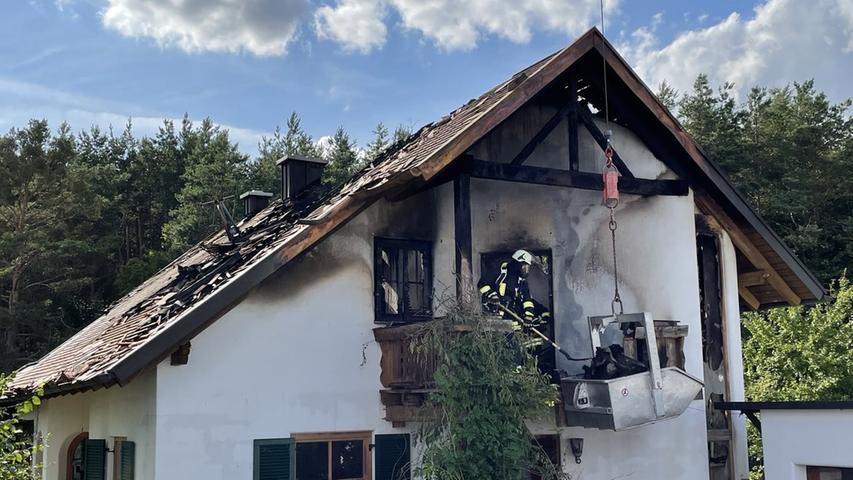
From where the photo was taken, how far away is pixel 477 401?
955cm

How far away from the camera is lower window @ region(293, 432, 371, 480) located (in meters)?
10.5

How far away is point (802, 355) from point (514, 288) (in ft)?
45.4

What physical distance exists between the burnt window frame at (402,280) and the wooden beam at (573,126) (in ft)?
6.93

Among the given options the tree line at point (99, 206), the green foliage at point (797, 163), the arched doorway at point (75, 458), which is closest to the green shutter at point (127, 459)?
the arched doorway at point (75, 458)

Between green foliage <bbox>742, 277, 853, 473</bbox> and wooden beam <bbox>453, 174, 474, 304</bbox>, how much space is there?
13515 millimetres

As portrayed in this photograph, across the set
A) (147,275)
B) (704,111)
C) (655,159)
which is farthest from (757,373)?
(147,275)

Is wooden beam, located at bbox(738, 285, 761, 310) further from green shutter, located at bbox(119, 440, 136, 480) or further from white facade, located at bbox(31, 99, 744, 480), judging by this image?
green shutter, located at bbox(119, 440, 136, 480)

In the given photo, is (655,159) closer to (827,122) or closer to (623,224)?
(623,224)

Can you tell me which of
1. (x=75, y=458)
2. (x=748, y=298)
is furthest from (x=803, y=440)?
(x=75, y=458)

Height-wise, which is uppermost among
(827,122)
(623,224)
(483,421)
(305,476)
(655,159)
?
(827,122)

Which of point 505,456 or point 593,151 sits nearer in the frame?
point 505,456

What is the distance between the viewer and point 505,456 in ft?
31.3

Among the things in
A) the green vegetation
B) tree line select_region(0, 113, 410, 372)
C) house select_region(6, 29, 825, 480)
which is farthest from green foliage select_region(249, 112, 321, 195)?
house select_region(6, 29, 825, 480)

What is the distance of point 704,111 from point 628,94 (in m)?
26.5
